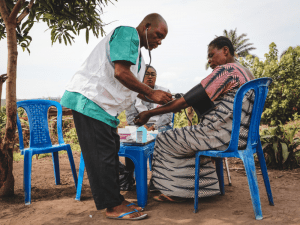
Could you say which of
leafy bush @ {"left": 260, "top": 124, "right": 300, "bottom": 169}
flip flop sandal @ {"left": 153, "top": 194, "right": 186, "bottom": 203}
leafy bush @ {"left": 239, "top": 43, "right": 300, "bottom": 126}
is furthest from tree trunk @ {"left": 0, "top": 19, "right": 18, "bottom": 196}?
leafy bush @ {"left": 239, "top": 43, "right": 300, "bottom": 126}

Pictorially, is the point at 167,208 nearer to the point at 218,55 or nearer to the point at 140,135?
the point at 140,135

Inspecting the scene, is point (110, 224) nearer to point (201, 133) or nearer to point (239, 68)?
point (201, 133)

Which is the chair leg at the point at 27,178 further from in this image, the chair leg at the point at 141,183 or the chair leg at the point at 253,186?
the chair leg at the point at 253,186

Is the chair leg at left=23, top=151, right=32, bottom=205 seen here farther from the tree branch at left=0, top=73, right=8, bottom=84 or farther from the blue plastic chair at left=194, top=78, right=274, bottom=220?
the blue plastic chair at left=194, top=78, right=274, bottom=220

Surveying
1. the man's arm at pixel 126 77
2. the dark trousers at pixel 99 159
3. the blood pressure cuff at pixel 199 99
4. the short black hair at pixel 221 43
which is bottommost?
the dark trousers at pixel 99 159

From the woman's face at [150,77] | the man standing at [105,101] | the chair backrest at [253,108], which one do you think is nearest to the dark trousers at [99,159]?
the man standing at [105,101]

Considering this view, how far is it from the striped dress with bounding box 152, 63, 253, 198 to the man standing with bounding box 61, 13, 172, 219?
0.43 meters

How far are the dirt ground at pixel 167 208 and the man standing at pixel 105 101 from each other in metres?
0.26

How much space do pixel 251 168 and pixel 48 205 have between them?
200 centimetres

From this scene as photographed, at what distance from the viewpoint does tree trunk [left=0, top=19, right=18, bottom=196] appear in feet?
9.02

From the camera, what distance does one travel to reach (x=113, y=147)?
2162 mm

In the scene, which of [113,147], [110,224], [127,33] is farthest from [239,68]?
[110,224]

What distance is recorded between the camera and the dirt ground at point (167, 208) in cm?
210

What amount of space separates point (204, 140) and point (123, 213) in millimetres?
961
